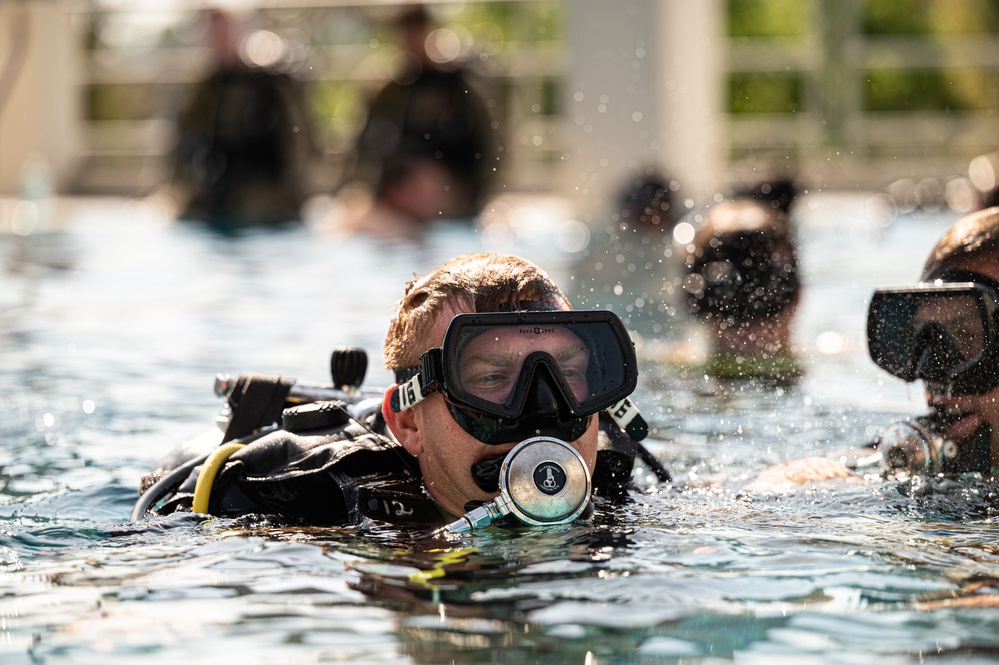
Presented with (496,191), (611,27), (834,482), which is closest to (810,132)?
(496,191)

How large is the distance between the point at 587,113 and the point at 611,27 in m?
0.66

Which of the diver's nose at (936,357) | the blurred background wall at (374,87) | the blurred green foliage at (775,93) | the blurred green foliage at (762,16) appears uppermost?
the blurred green foliage at (762,16)

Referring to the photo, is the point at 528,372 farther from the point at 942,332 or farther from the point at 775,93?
the point at 775,93

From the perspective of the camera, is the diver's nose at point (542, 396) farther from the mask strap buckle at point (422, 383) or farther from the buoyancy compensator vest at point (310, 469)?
the buoyancy compensator vest at point (310, 469)

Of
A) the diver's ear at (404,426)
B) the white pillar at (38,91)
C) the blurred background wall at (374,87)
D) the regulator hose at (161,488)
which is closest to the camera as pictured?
the diver's ear at (404,426)

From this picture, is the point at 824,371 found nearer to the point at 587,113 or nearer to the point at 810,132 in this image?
the point at 587,113

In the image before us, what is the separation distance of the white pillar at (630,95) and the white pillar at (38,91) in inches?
351

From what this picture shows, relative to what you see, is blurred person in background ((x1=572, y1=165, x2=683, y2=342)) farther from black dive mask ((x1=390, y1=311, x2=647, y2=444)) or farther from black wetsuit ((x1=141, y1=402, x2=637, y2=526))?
black dive mask ((x1=390, y1=311, x2=647, y2=444))

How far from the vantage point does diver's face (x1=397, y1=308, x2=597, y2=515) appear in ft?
9.68

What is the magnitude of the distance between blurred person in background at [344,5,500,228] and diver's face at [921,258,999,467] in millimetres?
9835

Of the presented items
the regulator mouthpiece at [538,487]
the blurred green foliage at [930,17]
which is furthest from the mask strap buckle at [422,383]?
the blurred green foliage at [930,17]

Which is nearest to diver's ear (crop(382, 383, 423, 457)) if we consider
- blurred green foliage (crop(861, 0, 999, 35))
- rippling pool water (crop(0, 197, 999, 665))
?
rippling pool water (crop(0, 197, 999, 665))

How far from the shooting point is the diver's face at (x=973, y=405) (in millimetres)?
3203

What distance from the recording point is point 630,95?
1095 centimetres
